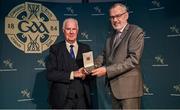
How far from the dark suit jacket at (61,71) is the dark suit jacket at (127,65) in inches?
18.2

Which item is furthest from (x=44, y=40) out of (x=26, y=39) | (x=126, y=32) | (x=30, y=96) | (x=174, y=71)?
(x=174, y=71)

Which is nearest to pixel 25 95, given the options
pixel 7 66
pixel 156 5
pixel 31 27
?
pixel 7 66

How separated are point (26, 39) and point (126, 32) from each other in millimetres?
1517

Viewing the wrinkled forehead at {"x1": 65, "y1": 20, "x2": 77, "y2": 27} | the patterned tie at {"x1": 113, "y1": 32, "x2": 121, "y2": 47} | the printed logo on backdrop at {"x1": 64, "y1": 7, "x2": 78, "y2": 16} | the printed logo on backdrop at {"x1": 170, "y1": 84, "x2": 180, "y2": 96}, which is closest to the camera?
the patterned tie at {"x1": 113, "y1": 32, "x2": 121, "y2": 47}

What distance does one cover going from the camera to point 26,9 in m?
3.79

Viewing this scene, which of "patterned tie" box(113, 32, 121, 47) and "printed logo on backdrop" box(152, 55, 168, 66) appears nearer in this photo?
"patterned tie" box(113, 32, 121, 47)

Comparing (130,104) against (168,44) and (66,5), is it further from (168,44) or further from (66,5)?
(66,5)

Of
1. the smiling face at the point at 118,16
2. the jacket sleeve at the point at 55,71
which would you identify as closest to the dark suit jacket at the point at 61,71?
the jacket sleeve at the point at 55,71

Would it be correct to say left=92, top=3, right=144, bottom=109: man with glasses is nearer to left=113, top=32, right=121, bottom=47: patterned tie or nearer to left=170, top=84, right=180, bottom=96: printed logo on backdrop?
left=113, top=32, right=121, bottom=47: patterned tie

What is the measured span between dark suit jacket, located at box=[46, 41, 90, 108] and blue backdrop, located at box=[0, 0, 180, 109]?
73 cm

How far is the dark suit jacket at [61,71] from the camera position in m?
3.02

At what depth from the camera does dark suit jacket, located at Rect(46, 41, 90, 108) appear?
3.02 metres

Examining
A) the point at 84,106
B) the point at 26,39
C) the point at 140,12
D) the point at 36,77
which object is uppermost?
the point at 140,12

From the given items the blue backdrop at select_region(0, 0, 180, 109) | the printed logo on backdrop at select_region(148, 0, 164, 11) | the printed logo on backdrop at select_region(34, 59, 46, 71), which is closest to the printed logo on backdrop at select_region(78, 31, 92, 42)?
the blue backdrop at select_region(0, 0, 180, 109)
